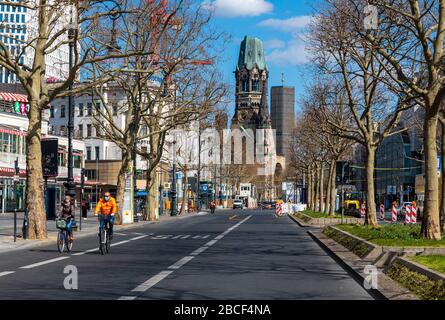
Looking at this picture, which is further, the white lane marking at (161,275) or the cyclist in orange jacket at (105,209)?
the cyclist in orange jacket at (105,209)

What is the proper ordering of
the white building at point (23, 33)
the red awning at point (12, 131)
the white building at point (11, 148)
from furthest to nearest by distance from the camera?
the white building at point (11, 148) < the red awning at point (12, 131) < the white building at point (23, 33)

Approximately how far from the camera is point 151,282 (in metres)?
14.5

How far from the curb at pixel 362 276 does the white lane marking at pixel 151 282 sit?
400 centimetres

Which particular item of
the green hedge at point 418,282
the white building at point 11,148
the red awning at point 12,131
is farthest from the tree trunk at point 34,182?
the red awning at point 12,131

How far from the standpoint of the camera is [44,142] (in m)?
31.7

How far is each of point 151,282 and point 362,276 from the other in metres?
4.24

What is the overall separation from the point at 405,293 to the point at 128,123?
34.7m

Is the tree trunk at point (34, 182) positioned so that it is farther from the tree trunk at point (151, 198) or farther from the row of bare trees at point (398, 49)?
the tree trunk at point (151, 198)

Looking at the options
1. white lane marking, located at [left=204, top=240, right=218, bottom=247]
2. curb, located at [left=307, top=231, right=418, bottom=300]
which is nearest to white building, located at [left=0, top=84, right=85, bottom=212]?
white lane marking, located at [left=204, top=240, right=218, bottom=247]

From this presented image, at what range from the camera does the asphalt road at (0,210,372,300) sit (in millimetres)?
12734

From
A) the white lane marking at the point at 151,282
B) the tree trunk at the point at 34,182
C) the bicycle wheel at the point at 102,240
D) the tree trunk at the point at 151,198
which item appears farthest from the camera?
the tree trunk at the point at 151,198

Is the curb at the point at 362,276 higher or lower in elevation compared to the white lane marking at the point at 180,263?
higher

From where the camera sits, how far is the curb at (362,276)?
12141 millimetres

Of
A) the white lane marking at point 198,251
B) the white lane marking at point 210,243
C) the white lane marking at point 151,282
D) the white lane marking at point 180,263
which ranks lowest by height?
the white lane marking at point 210,243
